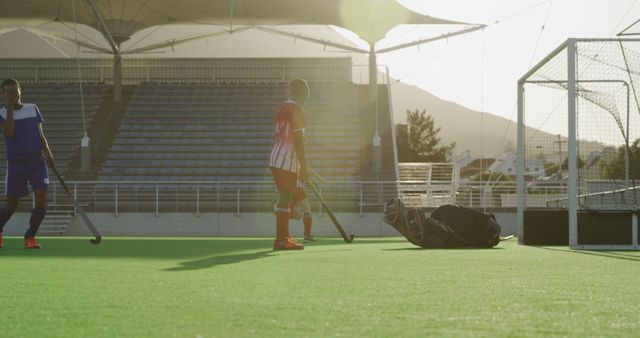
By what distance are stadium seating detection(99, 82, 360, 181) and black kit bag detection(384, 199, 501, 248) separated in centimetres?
1582

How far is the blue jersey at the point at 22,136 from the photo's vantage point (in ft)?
27.3

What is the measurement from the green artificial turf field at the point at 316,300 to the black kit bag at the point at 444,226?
330 centimetres

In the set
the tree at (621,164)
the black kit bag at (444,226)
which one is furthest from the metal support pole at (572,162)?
the tree at (621,164)

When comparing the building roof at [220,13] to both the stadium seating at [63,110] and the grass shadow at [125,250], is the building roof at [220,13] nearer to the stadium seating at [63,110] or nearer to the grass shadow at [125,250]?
the stadium seating at [63,110]

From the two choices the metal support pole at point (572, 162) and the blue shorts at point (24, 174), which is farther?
the metal support pole at point (572, 162)

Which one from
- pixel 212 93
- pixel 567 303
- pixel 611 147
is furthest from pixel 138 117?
pixel 567 303

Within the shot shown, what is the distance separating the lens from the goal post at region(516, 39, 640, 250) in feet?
33.8

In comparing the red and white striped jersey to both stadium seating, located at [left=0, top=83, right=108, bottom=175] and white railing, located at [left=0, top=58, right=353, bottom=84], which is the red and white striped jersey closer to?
stadium seating, located at [left=0, top=83, right=108, bottom=175]

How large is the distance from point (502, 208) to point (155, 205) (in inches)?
348

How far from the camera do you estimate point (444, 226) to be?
31.2 ft

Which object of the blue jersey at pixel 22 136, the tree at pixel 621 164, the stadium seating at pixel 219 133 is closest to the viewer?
the blue jersey at pixel 22 136

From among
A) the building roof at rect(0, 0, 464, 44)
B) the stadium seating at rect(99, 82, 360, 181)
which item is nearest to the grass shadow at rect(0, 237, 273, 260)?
the stadium seating at rect(99, 82, 360, 181)

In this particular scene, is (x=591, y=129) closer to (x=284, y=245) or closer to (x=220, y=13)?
(x=284, y=245)

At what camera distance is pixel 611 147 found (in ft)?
39.2
